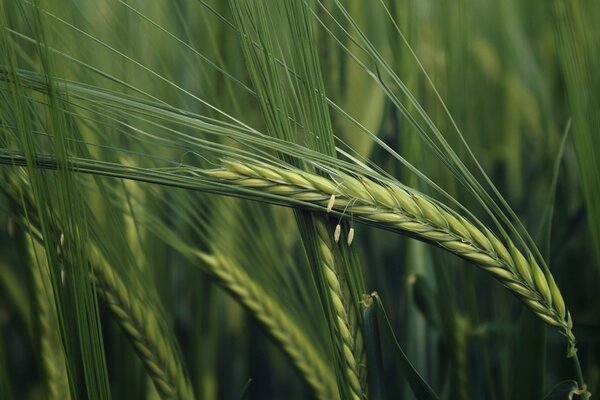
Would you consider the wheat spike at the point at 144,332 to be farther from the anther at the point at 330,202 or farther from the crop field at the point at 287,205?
the anther at the point at 330,202

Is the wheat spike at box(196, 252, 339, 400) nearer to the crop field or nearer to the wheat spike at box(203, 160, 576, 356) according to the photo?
the crop field

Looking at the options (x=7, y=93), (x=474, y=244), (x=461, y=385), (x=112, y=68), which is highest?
(x=112, y=68)

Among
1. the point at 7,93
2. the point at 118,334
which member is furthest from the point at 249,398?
the point at 7,93

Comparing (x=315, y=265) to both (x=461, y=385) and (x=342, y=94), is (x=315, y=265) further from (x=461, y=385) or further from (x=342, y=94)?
(x=342, y=94)

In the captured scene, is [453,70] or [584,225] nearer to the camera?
[453,70]

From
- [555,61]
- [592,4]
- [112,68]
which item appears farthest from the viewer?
[555,61]

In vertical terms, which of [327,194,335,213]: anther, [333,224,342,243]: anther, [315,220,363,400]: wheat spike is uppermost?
[327,194,335,213]: anther

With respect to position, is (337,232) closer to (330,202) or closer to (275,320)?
(330,202)

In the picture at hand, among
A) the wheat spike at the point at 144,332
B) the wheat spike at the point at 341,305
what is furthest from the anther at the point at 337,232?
the wheat spike at the point at 144,332

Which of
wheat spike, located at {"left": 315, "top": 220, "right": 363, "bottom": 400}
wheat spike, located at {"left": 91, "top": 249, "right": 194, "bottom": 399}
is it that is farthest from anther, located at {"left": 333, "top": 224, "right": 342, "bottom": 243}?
wheat spike, located at {"left": 91, "top": 249, "right": 194, "bottom": 399}
